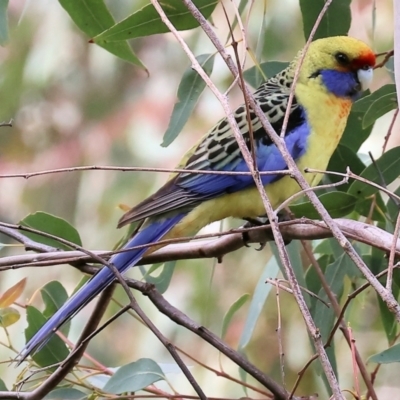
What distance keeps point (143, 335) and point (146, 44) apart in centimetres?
136

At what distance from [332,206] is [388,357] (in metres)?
0.29

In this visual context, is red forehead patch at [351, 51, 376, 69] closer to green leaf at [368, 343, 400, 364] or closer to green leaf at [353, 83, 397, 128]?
green leaf at [353, 83, 397, 128]

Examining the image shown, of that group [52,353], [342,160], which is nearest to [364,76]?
[342,160]

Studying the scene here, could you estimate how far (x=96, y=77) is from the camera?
307cm

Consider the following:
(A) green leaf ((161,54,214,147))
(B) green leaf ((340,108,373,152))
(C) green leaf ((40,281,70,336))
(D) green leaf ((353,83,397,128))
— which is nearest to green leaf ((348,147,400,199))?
(D) green leaf ((353,83,397,128))

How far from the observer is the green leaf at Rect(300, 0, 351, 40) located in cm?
117

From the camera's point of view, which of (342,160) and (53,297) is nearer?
(53,297)

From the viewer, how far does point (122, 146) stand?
8.86ft

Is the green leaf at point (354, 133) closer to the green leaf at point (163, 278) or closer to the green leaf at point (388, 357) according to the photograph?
the green leaf at point (163, 278)

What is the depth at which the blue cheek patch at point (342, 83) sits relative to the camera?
1.38 m

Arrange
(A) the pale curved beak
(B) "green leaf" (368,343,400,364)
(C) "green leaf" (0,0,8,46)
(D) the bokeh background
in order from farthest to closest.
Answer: (D) the bokeh background, (A) the pale curved beak, (C) "green leaf" (0,0,8,46), (B) "green leaf" (368,343,400,364)

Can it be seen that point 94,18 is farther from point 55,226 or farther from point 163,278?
point 163,278

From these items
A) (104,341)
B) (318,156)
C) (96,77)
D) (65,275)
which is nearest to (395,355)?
(318,156)

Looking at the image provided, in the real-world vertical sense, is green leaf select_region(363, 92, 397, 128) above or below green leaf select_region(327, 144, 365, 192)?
above
